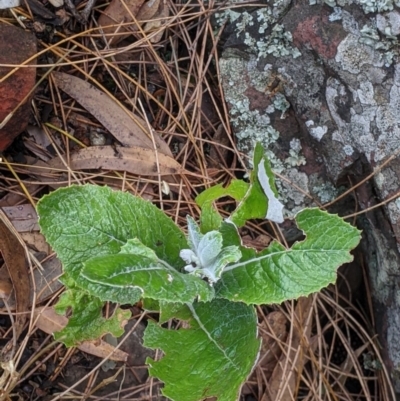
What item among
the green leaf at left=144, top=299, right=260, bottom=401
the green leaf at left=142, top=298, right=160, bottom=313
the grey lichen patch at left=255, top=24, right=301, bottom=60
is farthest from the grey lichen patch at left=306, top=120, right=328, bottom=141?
the green leaf at left=142, top=298, right=160, bottom=313

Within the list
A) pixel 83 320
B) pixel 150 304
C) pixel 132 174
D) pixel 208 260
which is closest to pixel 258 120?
pixel 132 174

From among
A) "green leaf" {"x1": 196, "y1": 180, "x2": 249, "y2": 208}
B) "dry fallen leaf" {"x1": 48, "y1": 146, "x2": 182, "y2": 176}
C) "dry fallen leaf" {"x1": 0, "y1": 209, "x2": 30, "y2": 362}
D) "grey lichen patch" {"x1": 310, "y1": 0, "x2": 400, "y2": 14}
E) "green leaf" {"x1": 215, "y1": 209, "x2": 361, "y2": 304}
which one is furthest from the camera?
"dry fallen leaf" {"x1": 48, "y1": 146, "x2": 182, "y2": 176}

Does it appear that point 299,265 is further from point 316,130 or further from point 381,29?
point 381,29

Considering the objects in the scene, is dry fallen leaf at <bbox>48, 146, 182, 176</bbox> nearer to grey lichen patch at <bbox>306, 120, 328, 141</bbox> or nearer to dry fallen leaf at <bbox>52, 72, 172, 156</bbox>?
dry fallen leaf at <bbox>52, 72, 172, 156</bbox>

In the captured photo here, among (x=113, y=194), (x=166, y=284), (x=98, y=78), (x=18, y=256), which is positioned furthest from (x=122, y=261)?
(x=98, y=78)

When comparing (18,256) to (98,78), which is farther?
(98,78)

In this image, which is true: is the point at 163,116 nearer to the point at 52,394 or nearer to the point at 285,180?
the point at 285,180
